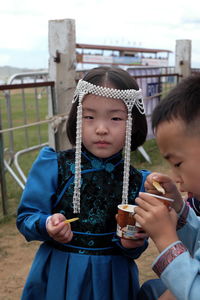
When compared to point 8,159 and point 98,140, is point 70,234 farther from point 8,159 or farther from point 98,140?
point 8,159

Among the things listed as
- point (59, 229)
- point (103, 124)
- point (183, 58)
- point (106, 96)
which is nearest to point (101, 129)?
point (103, 124)

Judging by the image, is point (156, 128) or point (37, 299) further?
point (37, 299)

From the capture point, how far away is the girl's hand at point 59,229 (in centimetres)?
150

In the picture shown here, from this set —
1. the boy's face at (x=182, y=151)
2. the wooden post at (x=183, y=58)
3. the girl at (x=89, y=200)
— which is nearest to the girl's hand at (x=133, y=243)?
the girl at (x=89, y=200)

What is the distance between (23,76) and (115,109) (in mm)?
3629

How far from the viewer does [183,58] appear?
8242 mm

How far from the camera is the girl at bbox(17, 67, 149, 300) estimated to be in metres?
1.65

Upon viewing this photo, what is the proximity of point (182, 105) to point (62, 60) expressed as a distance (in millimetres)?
3085

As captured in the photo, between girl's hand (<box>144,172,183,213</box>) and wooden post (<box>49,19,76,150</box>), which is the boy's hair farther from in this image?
wooden post (<box>49,19,76,150</box>)

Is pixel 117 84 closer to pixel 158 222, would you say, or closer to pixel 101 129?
pixel 101 129

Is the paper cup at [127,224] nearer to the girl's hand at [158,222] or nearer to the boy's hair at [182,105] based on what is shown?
the girl's hand at [158,222]

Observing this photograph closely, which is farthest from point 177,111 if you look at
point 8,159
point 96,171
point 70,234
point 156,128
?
point 8,159

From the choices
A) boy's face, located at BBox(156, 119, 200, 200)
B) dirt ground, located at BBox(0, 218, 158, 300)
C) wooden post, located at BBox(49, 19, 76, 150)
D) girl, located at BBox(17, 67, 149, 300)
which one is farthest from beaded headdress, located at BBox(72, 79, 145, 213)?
wooden post, located at BBox(49, 19, 76, 150)

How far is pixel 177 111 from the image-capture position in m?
1.34
